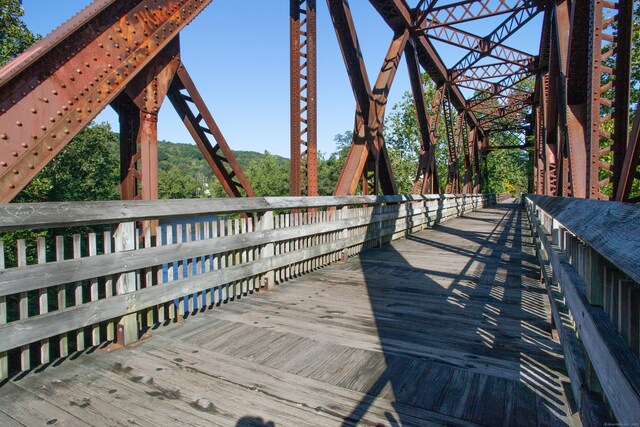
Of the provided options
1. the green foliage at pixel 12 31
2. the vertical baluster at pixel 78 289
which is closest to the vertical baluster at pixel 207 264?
the vertical baluster at pixel 78 289

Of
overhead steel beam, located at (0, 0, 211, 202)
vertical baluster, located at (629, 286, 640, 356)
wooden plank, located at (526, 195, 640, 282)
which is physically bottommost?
vertical baluster, located at (629, 286, 640, 356)

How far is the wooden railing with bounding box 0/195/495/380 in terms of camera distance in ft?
7.86

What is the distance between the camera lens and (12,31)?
65.7 ft

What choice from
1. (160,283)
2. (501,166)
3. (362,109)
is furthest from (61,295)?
(501,166)

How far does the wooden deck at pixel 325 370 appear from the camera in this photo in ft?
6.95

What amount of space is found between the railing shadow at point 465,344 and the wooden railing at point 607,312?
1.37ft

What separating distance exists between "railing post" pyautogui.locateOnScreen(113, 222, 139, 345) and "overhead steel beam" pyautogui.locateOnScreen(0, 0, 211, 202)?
713 millimetres

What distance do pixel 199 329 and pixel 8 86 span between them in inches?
91.3

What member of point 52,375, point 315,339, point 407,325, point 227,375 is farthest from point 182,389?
point 407,325

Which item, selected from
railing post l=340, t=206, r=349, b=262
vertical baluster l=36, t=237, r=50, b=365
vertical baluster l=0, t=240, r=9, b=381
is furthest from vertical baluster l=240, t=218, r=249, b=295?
railing post l=340, t=206, r=349, b=262

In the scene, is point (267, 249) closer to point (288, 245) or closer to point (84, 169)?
point (288, 245)

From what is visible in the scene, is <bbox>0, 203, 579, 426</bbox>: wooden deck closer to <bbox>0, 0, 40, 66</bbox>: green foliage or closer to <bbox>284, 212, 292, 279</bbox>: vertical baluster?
<bbox>284, 212, 292, 279</bbox>: vertical baluster

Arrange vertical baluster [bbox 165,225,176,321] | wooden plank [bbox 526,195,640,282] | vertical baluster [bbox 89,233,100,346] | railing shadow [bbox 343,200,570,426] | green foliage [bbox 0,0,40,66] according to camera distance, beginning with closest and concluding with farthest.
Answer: wooden plank [bbox 526,195,640,282]
railing shadow [bbox 343,200,570,426]
vertical baluster [bbox 89,233,100,346]
vertical baluster [bbox 165,225,176,321]
green foliage [bbox 0,0,40,66]

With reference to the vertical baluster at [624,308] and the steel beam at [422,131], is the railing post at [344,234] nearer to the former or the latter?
the vertical baluster at [624,308]
